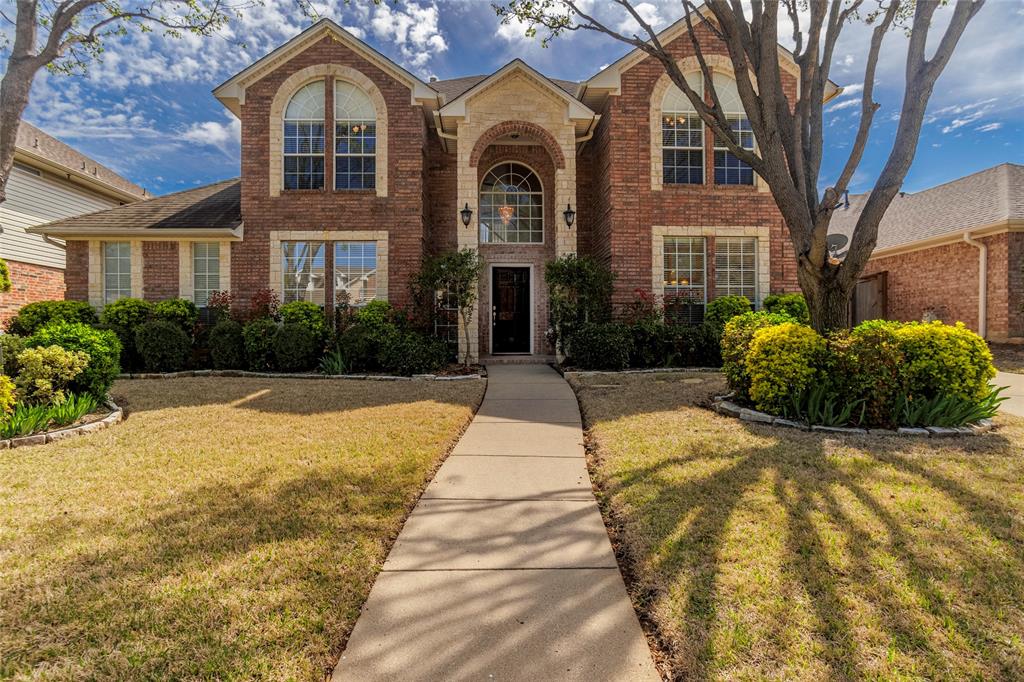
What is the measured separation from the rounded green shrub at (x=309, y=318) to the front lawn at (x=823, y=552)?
7637 millimetres

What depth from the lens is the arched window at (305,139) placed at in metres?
11.6

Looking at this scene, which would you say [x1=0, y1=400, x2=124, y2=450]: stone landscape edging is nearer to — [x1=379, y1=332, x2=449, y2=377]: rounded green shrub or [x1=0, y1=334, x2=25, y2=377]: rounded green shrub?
[x1=0, y1=334, x2=25, y2=377]: rounded green shrub

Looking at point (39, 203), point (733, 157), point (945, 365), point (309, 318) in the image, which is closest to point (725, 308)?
point (733, 157)

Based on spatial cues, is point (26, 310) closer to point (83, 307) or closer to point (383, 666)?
point (83, 307)

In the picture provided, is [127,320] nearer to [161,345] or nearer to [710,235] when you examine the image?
[161,345]

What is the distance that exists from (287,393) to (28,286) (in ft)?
43.3

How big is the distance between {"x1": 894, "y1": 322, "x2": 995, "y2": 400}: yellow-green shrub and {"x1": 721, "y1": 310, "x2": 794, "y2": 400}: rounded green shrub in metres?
1.64

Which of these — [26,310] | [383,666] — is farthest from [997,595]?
[26,310]

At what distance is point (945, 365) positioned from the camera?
5453 millimetres

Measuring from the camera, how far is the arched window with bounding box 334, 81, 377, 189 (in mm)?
11578

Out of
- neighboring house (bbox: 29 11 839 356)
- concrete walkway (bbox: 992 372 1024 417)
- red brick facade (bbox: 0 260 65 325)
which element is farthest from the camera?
red brick facade (bbox: 0 260 65 325)

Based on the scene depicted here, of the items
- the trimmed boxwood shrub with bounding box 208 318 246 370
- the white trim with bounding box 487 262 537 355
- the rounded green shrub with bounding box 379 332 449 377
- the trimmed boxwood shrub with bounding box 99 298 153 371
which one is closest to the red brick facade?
the trimmed boxwood shrub with bounding box 99 298 153 371

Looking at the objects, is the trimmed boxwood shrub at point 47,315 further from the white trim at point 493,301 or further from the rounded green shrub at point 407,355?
the white trim at point 493,301

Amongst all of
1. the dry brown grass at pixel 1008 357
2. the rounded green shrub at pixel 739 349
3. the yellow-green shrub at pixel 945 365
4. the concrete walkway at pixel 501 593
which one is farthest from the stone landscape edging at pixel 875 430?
the dry brown grass at pixel 1008 357
